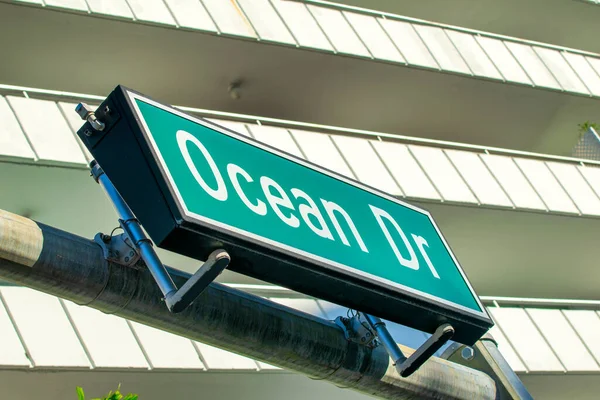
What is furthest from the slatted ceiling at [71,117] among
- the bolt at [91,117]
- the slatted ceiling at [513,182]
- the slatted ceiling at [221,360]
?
the bolt at [91,117]

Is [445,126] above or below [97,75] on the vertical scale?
below

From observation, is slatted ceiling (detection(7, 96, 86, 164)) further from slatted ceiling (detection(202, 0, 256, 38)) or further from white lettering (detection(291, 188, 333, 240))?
white lettering (detection(291, 188, 333, 240))

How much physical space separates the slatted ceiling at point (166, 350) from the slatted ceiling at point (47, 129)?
7.98 ft

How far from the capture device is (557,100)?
19109 mm

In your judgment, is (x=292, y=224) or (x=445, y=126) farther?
(x=445, y=126)

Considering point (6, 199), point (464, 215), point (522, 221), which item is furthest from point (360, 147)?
point (6, 199)

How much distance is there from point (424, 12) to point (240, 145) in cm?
1613

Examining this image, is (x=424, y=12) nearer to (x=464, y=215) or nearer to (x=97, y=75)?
(x=464, y=215)

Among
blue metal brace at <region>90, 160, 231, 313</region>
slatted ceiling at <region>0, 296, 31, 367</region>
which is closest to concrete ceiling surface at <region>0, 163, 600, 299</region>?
slatted ceiling at <region>0, 296, 31, 367</region>

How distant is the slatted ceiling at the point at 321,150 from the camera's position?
1433 centimetres

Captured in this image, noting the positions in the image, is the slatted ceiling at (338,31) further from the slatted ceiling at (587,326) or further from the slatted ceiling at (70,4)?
the slatted ceiling at (587,326)

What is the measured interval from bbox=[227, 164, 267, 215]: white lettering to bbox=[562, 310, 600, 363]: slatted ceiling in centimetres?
1183

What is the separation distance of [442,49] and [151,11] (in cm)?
604

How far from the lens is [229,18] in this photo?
15453 mm
